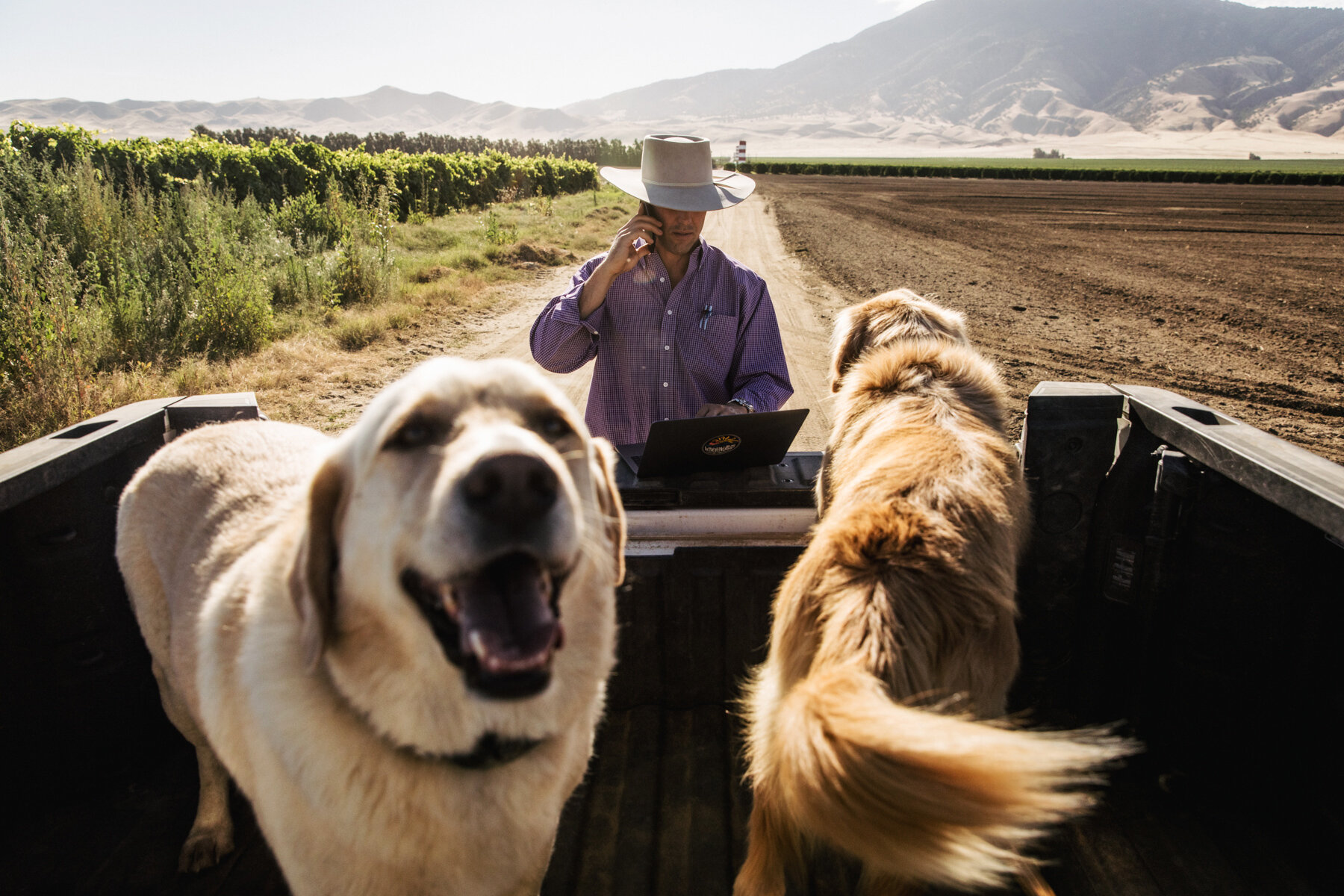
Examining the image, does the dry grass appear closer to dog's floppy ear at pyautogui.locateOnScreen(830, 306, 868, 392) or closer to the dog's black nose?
dog's floppy ear at pyautogui.locateOnScreen(830, 306, 868, 392)

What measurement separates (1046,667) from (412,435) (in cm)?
236

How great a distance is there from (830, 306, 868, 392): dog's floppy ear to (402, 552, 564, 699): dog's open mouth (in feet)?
8.21

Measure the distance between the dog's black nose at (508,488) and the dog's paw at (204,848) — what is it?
175 centimetres

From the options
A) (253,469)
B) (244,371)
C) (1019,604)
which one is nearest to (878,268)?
(244,371)

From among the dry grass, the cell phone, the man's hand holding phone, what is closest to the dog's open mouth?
the man's hand holding phone

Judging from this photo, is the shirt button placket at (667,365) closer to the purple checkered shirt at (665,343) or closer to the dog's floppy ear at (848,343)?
the purple checkered shirt at (665,343)

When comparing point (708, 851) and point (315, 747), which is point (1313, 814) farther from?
point (315, 747)

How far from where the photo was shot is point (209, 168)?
15.5 meters

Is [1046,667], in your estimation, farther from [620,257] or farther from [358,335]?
[358,335]

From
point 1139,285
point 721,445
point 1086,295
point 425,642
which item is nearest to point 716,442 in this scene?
point 721,445

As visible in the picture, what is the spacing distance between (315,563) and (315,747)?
378 mm

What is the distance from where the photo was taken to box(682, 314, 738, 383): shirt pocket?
3725mm

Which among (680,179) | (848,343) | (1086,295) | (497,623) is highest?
(680,179)

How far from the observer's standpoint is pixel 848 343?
3621 mm
